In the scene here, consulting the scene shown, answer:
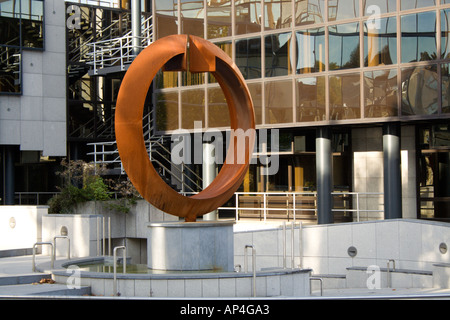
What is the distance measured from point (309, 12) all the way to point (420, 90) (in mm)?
5194

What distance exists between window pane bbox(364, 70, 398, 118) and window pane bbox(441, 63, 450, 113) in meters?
1.60

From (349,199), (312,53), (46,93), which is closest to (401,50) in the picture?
(312,53)

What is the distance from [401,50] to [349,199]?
266 inches

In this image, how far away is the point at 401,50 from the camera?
982 inches

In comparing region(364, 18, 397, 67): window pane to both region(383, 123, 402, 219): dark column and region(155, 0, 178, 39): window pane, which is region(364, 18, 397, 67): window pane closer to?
region(383, 123, 402, 219): dark column

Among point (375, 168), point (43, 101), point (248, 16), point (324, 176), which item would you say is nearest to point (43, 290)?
point (324, 176)

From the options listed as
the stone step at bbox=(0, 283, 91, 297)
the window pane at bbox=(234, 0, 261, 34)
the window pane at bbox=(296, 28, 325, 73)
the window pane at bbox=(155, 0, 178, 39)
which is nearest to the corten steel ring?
the stone step at bbox=(0, 283, 91, 297)

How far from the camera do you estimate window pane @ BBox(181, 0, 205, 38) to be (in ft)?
96.9

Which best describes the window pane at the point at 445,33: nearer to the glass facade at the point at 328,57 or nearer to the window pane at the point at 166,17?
the glass facade at the point at 328,57

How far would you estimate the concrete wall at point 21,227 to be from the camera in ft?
78.4

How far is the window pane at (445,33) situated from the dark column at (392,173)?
312 centimetres
